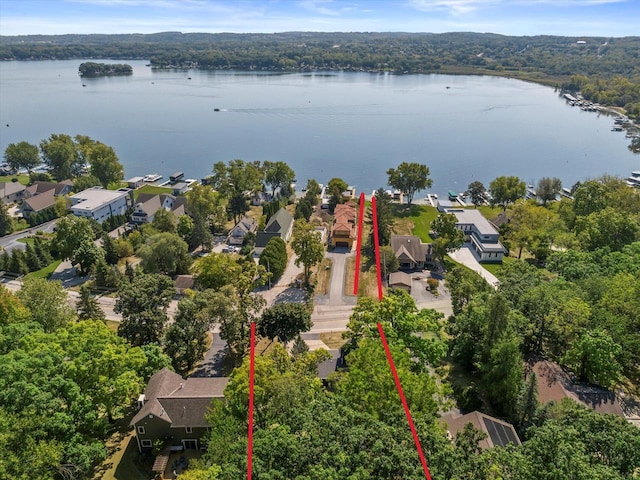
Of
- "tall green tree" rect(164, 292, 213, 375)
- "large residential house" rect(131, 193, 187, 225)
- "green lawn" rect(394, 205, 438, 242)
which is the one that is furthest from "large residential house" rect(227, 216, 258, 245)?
"tall green tree" rect(164, 292, 213, 375)

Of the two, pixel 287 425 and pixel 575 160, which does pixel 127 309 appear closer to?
pixel 287 425

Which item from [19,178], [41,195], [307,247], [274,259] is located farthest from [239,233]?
[19,178]

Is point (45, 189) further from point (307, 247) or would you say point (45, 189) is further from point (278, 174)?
point (307, 247)

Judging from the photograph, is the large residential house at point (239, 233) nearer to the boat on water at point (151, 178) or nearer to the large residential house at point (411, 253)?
the large residential house at point (411, 253)

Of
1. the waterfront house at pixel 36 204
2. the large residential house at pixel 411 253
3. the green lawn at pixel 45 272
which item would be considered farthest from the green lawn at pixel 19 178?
the large residential house at pixel 411 253

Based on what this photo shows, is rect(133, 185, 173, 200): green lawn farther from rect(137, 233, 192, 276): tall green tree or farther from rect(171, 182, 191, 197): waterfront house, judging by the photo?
rect(137, 233, 192, 276): tall green tree

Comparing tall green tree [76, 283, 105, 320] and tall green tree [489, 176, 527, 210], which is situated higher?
tall green tree [489, 176, 527, 210]
